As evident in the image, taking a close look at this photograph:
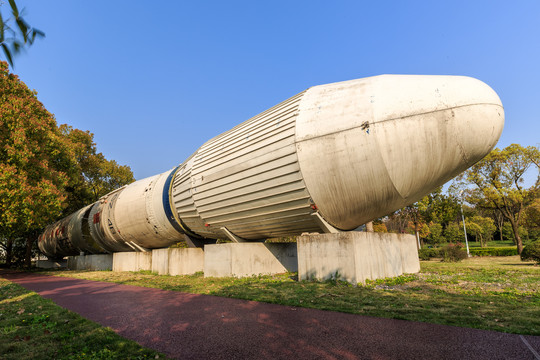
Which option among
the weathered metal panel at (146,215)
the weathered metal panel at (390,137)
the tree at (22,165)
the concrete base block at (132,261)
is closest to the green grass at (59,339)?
the weathered metal panel at (390,137)

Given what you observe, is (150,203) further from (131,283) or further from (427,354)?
(427,354)

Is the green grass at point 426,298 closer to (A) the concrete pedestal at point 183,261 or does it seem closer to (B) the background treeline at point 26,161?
(A) the concrete pedestal at point 183,261

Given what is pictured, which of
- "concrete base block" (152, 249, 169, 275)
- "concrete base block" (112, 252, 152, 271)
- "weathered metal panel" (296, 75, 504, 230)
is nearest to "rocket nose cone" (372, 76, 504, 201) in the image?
Answer: "weathered metal panel" (296, 75, 504, 230)

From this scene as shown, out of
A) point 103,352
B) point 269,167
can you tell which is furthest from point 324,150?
point 103,352

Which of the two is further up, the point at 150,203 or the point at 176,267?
the point at 150,203

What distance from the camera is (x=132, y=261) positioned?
15.2 m

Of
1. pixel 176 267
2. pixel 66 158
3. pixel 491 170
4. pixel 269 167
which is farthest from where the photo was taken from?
pixel 491 170

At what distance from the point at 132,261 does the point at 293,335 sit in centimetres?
1373

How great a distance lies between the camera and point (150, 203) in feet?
43.2

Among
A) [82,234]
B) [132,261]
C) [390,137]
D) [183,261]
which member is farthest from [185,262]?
[82,234]

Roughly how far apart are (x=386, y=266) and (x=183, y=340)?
256 inches

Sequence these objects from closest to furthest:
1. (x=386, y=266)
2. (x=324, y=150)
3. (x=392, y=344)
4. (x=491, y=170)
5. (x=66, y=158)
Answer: (x=392, y=344) → (x=324, y=150) → (x=386, y=266) → (x=66, y=158) → (x=491, y=170)

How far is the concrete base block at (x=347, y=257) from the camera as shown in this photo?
7.38 m

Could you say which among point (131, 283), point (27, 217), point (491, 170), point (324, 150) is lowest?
point (131, 283)
